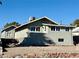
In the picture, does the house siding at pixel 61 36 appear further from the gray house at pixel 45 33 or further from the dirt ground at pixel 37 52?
the dirt ground at pixel 37 52

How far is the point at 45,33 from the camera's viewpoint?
166 ft

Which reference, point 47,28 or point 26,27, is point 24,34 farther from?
point 47,28

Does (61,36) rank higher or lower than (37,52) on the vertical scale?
higher

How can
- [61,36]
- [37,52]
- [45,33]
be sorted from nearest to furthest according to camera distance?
1. [37,52]
2. [45,33]
3. [61,36]

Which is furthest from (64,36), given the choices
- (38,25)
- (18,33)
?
(18,33)

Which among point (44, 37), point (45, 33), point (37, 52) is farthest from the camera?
point (45, 33)

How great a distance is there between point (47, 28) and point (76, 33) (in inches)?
302

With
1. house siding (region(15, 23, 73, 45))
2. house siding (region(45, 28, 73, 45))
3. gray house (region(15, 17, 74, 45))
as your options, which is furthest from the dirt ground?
house siding (region(45, 28, 73, 45))

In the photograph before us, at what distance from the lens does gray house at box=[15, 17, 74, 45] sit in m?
50.0

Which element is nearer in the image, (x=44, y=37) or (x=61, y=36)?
(x=44, y=37)

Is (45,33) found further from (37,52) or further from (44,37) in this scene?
(37,52)

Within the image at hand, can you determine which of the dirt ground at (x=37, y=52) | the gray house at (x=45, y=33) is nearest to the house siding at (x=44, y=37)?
the gray house at (x=45, y=33)

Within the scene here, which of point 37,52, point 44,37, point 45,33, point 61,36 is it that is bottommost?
point 37,52

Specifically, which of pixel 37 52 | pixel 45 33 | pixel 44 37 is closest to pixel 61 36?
pixel 45 33
